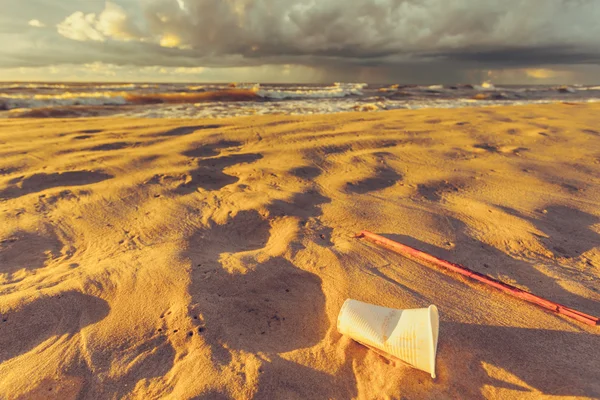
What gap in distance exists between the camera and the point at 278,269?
257 cm

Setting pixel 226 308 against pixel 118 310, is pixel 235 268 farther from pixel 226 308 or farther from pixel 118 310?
pixel 118 310

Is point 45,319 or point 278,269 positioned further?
point 278,269

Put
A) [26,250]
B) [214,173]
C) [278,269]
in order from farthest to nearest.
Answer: [214,173] < [26,250] < [278,269]

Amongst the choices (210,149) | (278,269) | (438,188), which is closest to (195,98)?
(210,149)

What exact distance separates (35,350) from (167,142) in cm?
466

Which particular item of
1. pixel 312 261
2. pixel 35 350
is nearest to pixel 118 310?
pixel 35 350

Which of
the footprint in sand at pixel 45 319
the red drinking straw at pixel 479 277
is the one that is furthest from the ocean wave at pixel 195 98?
the footprint in sand at pixel 45 319

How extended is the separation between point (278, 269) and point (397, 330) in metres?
1.08

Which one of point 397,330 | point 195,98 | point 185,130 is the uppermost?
point 397,330

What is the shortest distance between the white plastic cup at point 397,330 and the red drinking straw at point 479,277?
0.92m

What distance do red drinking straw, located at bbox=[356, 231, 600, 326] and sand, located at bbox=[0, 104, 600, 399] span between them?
2.8 inches

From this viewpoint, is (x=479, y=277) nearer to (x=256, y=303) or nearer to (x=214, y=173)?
(x=256, y=303)

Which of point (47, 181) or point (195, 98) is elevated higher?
point (47, 181)

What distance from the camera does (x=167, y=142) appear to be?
609 cm
